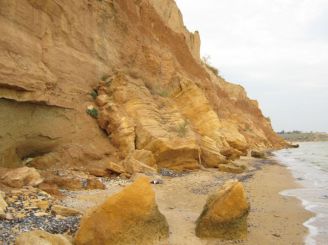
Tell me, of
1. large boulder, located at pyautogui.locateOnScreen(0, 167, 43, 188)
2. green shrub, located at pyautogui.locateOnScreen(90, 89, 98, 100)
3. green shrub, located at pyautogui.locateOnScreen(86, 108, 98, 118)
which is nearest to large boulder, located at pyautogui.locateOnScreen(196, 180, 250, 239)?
large boulder, located at pyautogui.locateOnScreen(0, 167, 43, 188)

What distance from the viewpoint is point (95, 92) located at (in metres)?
13.6

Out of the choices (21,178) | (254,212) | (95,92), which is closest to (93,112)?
(95,92)

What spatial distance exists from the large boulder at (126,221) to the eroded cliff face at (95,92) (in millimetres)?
4676

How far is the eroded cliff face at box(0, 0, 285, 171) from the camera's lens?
31.9 feet

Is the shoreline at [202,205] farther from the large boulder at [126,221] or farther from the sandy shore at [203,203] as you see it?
the large boulder at [126,221]

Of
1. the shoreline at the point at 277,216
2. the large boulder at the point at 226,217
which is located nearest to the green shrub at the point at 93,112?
the shoreline at the point at 277,216

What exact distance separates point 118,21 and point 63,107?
6.52 metres

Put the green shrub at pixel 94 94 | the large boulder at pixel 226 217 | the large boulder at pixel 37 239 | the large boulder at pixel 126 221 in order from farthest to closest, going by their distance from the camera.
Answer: the green shrub at pixel 94 94, the large boulder at pixel 226 217, the large boulder at pixel 126 221, the large boulder at pixel 37 239

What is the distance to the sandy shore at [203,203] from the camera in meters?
6.05

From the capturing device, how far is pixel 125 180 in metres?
10.1

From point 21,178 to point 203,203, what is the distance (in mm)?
3820

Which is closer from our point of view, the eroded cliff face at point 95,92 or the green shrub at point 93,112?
the eroded cliff face at point 95,92

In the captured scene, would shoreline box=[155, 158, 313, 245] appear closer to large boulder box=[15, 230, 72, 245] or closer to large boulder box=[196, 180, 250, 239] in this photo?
large boulder box=[196, 180, 250, 239]

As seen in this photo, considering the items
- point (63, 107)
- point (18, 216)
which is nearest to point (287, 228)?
point (18, 216)
